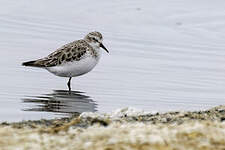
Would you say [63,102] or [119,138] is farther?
[63,102]

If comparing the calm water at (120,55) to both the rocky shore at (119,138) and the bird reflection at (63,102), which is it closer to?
the bird reflection at (63,102)

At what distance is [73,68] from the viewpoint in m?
13.7

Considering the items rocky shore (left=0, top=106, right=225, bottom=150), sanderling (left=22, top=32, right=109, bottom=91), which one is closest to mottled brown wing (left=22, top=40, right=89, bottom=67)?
sanderling (left=22, top=32, right=109, bottom=91)

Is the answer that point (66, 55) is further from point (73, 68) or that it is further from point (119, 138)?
point (119, 138)

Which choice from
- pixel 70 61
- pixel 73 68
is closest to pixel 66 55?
pixel 70 61

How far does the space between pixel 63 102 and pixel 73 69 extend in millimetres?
1777

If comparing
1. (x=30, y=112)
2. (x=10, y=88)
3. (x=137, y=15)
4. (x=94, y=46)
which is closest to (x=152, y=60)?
(x=94, y=46)

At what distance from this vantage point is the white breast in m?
13.7

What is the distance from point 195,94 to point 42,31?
6834 millimetres

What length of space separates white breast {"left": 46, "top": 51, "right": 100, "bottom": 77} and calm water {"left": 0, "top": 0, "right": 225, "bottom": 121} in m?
0.29

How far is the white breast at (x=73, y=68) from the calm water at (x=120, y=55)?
0.29m

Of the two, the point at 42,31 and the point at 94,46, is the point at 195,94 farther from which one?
the point at 42,31

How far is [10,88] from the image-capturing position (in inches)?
498

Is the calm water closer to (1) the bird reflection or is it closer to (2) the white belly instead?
(1) the bird reflection
